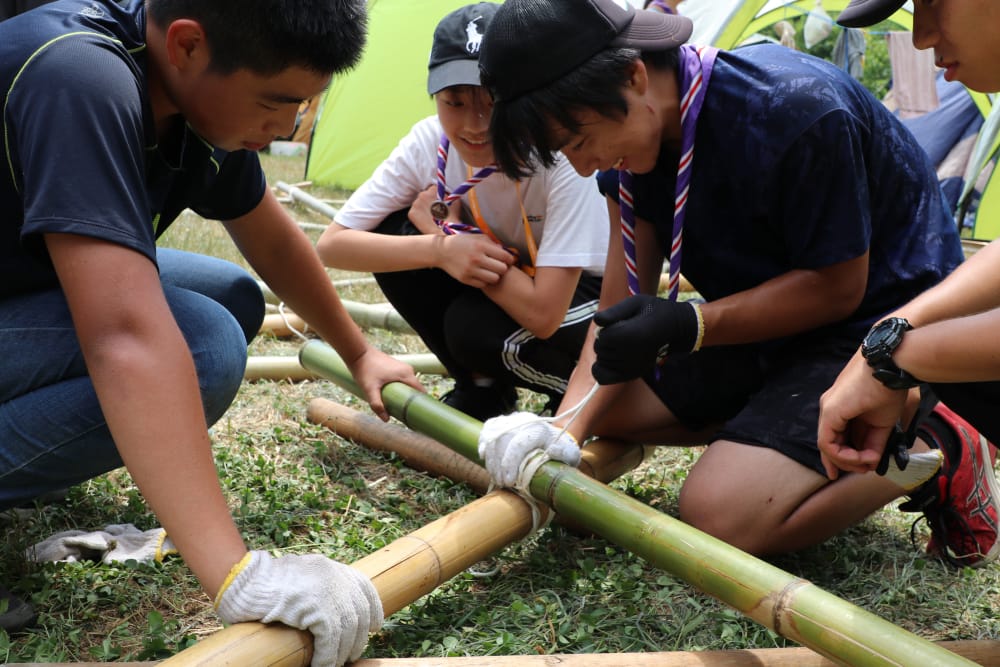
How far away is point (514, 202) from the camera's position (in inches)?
111

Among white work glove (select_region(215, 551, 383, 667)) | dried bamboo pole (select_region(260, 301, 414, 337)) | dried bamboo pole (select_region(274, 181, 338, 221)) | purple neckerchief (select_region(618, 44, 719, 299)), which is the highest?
purple neckerchief (select_region(618, 44, 719, 299))

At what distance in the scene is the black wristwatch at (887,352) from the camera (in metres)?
1.58

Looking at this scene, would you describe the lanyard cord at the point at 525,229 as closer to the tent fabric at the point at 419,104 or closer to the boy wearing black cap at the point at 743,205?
the boy wearing black cap at the point at 743,205

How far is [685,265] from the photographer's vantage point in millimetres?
2482

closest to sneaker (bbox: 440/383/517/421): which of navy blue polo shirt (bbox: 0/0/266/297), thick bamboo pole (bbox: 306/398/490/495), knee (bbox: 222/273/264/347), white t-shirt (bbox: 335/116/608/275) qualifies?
thick bamboo pole (bbox: 306/398/490/495)

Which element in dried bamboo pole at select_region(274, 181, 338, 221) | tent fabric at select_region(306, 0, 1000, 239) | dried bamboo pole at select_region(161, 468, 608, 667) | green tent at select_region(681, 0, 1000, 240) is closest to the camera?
dried bamboo pole at select_region(161, 468, 608, 667)

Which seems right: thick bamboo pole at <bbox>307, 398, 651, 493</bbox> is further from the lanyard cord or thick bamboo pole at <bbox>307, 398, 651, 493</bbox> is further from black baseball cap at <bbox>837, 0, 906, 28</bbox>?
black baseball cap at <bbox>837, 0, 906, 28</bbox>

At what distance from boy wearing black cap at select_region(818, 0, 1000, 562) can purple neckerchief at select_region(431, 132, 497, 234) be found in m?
1.29

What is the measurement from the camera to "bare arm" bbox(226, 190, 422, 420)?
2.35 meters

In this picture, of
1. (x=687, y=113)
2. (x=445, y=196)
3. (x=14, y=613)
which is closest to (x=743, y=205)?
(x=687, y=113)

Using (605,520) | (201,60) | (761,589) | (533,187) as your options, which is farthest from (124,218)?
(533,187)

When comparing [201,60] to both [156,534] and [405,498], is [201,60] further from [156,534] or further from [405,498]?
[405,498]

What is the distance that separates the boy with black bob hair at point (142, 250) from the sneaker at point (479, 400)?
1092mm

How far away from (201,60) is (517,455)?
3.40 ft
